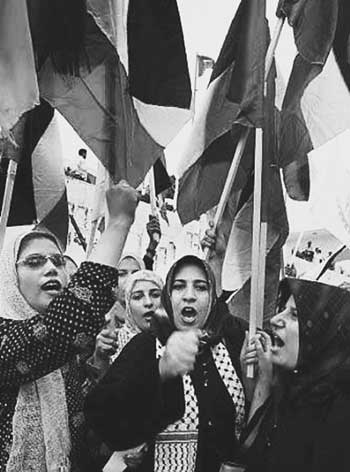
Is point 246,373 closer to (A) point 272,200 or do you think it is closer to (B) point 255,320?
(B) point 255,320

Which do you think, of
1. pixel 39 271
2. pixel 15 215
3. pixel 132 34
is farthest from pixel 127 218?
pixel 15 215

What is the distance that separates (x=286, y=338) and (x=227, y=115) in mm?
1680

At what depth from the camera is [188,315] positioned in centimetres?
333

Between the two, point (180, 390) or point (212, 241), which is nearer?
point (180, 390)

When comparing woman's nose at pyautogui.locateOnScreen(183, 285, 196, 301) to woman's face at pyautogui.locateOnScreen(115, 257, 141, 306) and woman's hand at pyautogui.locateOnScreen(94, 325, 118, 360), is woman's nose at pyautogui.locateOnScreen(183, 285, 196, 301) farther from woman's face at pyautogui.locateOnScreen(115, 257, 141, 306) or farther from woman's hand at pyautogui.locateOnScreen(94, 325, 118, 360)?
woman's face at pyautogui.locateOnScreen(115, 257, 141, 306)

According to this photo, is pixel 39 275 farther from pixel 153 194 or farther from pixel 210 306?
pixel 153 194

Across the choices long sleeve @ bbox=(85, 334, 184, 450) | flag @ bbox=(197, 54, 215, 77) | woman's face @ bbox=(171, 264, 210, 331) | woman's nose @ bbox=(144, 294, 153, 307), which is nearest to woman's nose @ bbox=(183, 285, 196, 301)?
woman's face @ bbox=(171, 264, 210, 331)

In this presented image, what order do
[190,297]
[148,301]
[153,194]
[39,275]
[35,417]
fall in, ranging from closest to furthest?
[35,417], [39,275], [190,297], [148,301], [153,194]

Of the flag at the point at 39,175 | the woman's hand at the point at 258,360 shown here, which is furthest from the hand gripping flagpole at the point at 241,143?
the woman's hand at the point at 258,360

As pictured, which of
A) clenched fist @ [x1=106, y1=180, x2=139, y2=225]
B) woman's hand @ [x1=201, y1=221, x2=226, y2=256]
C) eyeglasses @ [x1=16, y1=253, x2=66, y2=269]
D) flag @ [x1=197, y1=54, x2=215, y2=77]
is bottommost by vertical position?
woman's hand @ [x1=201, y1=221, x2=226, y2=256]

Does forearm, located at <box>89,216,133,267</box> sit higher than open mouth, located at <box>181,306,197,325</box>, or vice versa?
forearm, located at <box>89,216,133,267</box>

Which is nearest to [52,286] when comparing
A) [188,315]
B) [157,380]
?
[157,380]

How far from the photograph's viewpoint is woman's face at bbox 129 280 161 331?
173 inches

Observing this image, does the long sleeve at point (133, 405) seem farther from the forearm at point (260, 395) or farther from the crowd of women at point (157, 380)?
the forearm at point (260, 395)
